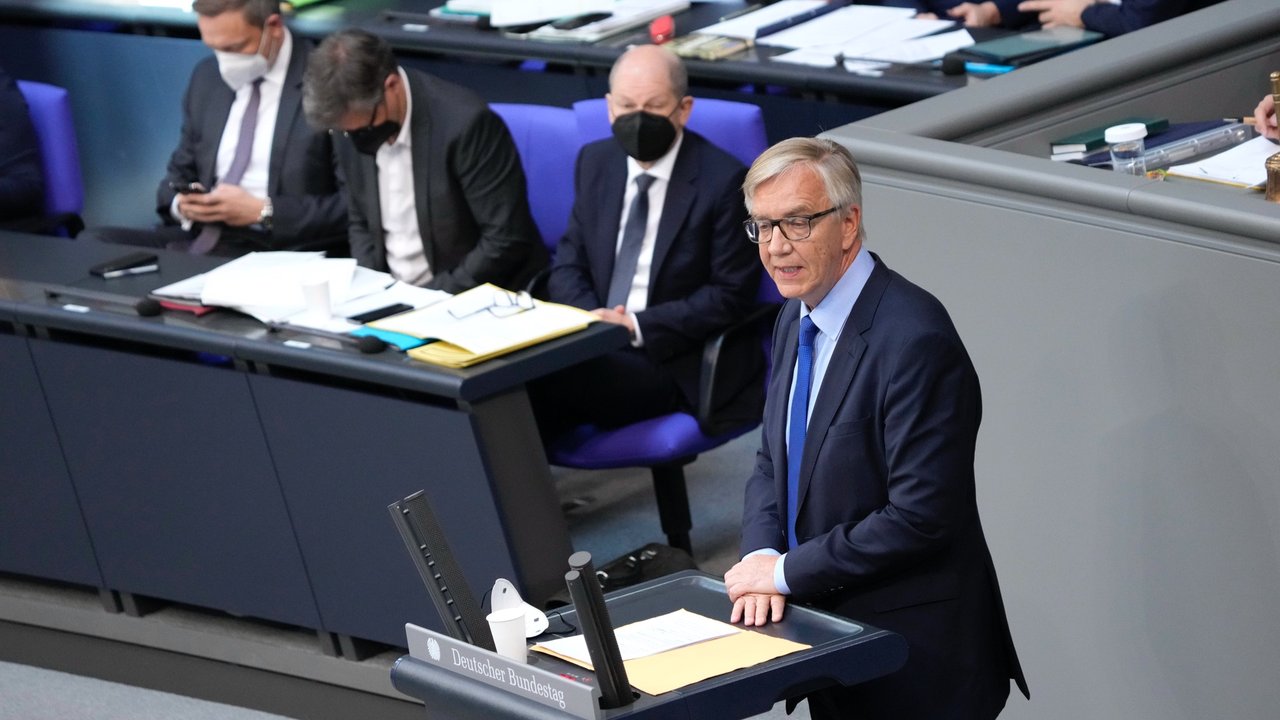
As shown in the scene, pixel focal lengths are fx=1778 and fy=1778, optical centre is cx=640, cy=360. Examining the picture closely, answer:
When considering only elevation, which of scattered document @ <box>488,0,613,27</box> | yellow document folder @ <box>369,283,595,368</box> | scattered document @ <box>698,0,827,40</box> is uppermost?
scattered document @ <box>488,0,613,27</box>

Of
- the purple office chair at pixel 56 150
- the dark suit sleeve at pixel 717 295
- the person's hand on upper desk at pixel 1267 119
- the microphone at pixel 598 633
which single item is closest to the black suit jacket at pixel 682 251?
the dark suit sleeve at pixel 717 295

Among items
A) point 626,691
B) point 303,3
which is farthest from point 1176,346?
point 303,3

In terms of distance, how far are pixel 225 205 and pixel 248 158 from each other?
25 centimetres

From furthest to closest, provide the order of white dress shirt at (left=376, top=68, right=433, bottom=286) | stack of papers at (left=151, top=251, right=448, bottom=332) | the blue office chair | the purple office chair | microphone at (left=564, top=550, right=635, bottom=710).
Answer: the purple office chair, white dress shirt at (left=376, top=68, right=433, bottom=286), the blue office chair, stack of papers at (left=151, top=251, right=448, bottom=332), microphone at (left=564, top=550, right=635, bottom=710)

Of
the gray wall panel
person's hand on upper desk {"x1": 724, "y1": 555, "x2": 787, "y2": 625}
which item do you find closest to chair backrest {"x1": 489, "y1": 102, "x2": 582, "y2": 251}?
the gray wall panel

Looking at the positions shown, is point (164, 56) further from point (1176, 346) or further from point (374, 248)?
point (1176, 346)

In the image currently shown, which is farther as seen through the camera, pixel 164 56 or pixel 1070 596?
pixel 164 56

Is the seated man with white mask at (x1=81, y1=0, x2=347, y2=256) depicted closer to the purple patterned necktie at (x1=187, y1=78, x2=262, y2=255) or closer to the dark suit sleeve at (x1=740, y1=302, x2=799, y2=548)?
the purple patterned necktie at (x1=187, y1=78, x2=262, y2=255)

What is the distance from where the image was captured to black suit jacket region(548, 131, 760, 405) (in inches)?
166

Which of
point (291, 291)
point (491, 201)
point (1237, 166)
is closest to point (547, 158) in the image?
Result: point (491, 201)

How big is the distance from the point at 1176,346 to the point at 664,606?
924mm

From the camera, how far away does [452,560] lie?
2.27m

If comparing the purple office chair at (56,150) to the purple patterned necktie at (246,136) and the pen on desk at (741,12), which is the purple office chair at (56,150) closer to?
the purple patterned necktie at (246,136)

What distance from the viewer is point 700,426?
4.14 meters
